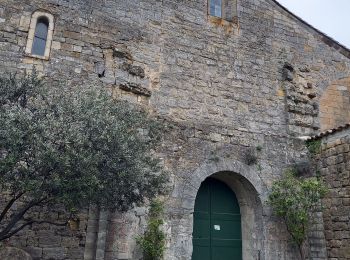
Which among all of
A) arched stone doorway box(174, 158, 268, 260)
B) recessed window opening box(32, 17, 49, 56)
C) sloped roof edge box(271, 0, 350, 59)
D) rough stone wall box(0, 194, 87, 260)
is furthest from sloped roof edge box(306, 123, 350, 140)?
recessed window opening box(32, 17, 49, 56)

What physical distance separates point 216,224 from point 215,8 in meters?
5.47

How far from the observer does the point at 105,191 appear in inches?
204

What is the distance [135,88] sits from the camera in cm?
787

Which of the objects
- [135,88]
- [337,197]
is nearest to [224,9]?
[135,88]

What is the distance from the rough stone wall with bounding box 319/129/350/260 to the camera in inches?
303

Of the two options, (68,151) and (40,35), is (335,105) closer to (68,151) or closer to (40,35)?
(40,35)

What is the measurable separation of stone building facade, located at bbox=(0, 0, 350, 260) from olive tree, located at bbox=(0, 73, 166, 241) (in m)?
1.43

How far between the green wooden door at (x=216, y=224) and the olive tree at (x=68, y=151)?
248 centimetres

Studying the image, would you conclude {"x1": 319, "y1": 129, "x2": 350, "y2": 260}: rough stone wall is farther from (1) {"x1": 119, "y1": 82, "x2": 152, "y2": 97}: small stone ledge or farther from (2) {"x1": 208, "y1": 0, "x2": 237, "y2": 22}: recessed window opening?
(1) {"x1": 119, "y1": 82, "x2": 152, "y2": 97}: small stone ledge

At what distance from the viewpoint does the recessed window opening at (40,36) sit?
7.41 meters

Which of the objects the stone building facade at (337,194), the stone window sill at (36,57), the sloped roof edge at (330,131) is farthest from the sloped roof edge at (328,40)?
the stone window sill at (36,57)

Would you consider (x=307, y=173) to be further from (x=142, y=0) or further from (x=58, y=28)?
(x=58, y=28)

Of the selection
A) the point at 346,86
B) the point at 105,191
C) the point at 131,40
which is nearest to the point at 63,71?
the point at 131,40

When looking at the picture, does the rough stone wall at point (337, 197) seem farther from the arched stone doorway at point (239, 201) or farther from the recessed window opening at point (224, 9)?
the recessed window opening at point (224, 9)
